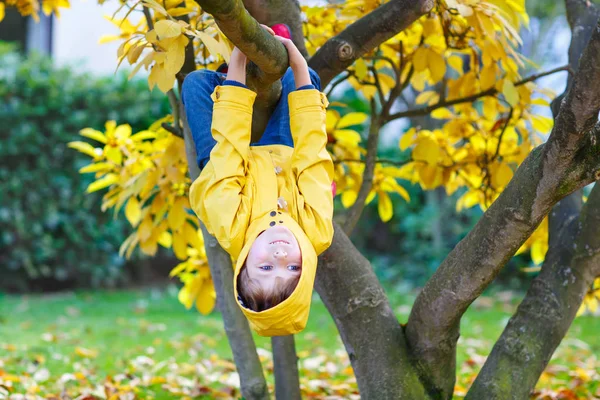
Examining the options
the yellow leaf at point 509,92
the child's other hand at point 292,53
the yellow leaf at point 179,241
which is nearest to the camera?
the child's other hand at point 292,53

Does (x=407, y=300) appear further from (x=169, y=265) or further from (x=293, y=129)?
(x=293, y=129)

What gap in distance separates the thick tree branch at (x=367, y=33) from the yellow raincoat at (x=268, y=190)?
28cm

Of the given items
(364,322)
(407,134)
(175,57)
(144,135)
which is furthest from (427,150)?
(175,57)

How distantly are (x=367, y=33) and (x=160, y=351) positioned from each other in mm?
3015

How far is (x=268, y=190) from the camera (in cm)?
212

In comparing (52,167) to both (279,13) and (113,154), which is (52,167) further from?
(279,13)

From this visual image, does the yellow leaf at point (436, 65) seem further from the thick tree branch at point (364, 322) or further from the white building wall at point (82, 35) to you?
the white building wall at point (82, 35)

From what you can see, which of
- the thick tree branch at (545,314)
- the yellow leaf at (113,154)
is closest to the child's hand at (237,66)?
the yellow leaf at (113,154)

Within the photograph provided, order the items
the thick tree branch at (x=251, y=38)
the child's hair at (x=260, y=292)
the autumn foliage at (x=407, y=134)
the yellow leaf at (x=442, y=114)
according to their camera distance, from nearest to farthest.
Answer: the thick tree branch at (x=251, y=38), the child's hair at (x=260, y=292), the autumn foliage at (x=407, y=134), the yellow leaf at (x=442, y=114)

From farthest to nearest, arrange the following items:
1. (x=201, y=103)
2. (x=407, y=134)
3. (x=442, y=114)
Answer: (x=442, y=114)
(x=407, y=134)
(x=201, y=103)

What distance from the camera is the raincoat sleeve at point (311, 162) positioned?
2074 millimetres

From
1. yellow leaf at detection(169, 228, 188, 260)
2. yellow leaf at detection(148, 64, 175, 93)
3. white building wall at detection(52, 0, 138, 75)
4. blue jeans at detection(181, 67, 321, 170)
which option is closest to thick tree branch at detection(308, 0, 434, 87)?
blue jeans at detection(181, 67, 321, 170)

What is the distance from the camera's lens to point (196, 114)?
85.5 inches

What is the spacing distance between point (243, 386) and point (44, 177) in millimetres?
5277
